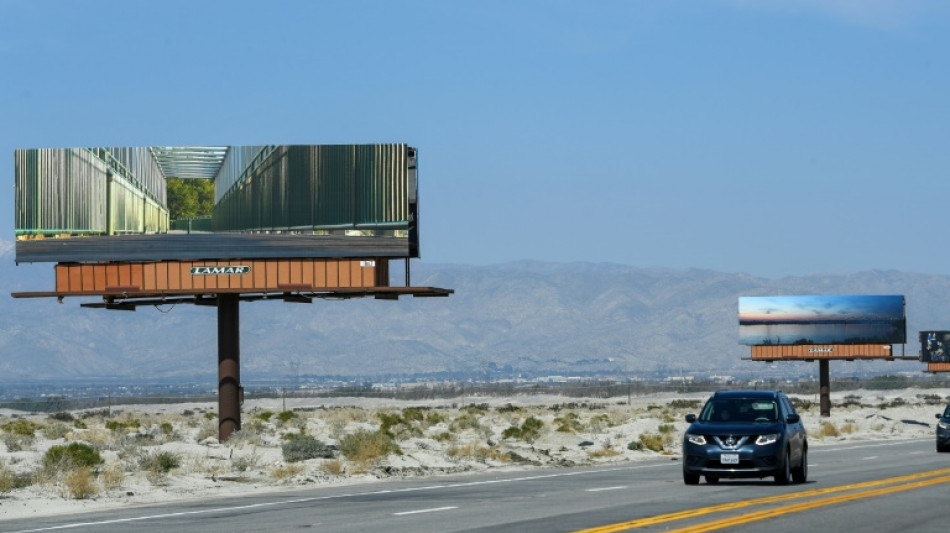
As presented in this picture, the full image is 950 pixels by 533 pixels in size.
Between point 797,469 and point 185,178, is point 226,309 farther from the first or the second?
point 797,469

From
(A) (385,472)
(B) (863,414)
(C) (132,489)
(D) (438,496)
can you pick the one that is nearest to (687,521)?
(D) (438,496)

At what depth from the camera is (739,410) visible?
30.9 m

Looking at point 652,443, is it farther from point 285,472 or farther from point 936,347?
point 936,347

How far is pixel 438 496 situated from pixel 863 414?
60.3 m

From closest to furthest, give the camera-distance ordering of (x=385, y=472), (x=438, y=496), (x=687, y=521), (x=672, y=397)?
(x=687, y=521) → (x=438, y=496) → (x=385, y=472) → (x=672, y=397)

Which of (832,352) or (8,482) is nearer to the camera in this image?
(8,482)

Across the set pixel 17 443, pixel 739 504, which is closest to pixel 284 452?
pixel 17 443

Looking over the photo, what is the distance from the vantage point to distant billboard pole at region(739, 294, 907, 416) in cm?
8912

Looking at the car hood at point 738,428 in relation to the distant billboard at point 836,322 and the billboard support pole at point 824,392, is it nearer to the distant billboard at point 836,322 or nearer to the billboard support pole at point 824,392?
the billboard support pole at point 824,392

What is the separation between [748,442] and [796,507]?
533 cm

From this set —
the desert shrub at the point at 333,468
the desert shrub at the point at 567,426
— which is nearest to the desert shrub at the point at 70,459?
the desert shrub at the point at 333,468

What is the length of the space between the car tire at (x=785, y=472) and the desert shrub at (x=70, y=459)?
47.2 ft

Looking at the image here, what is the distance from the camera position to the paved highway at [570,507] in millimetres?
21500

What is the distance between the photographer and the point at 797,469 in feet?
99.9
